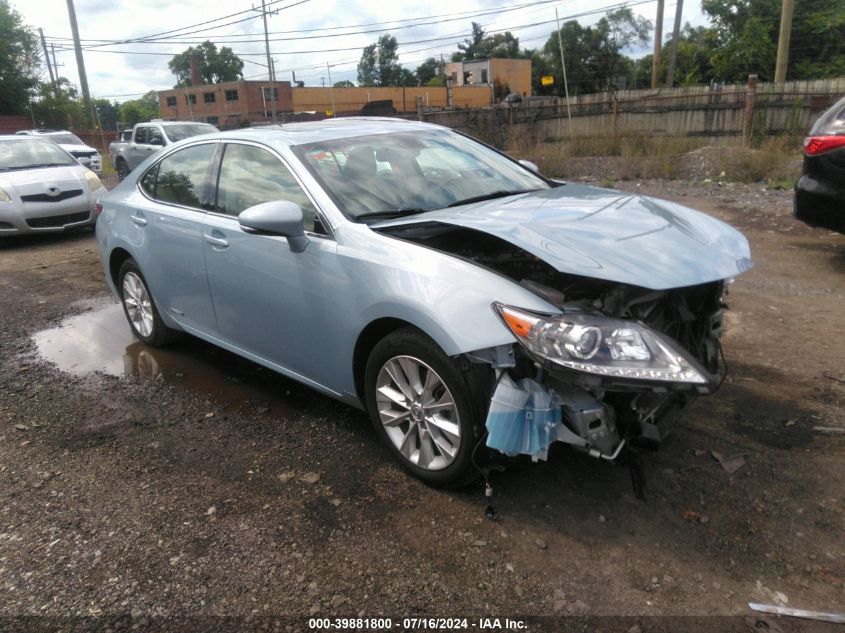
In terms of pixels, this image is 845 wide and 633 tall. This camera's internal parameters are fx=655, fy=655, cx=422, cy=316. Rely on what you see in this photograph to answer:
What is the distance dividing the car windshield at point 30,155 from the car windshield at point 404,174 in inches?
334

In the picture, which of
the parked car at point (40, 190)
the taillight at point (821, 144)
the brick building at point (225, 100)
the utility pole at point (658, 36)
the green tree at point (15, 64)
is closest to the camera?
the taillight at point (821, 144)

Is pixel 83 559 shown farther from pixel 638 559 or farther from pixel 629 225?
pixel 629 225

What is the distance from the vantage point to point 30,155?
10.4m

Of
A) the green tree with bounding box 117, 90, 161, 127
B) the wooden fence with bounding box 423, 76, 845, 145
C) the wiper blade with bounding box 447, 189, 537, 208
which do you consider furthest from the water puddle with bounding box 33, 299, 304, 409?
the green tree with bounding box 117, 90, 161, 127

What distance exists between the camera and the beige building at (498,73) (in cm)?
6938

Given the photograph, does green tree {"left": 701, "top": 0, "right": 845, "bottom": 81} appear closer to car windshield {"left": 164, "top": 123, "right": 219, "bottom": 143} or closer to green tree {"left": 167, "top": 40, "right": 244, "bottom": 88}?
car windshield {"left": 164, "top": 123, "right": 219, "bottom": 143}

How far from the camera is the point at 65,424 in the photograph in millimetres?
4094

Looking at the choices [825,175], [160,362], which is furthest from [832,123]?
[160,362]

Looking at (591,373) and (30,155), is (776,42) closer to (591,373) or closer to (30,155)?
(30,155)

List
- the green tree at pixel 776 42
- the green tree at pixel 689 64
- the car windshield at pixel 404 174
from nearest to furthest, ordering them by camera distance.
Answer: the car windshield at pixel 404 174 → the green tree at pixel 776 42 → the green tree at pixel 689 64

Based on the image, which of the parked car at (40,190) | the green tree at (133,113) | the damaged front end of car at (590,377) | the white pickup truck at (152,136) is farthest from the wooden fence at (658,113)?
the green tree at (133,113)

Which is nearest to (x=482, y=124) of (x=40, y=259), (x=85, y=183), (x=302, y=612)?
(x=85, y=183)

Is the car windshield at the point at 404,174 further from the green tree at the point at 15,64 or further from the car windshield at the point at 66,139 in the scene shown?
the green tree at the point at 15,64

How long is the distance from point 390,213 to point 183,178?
1.85 metres
